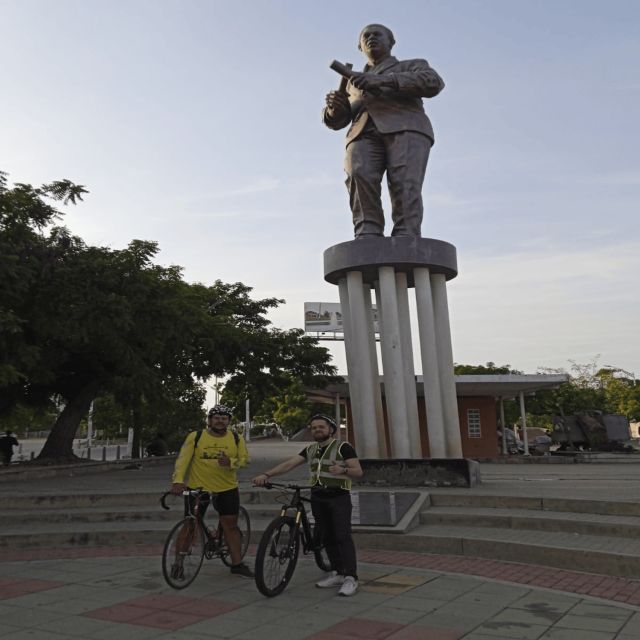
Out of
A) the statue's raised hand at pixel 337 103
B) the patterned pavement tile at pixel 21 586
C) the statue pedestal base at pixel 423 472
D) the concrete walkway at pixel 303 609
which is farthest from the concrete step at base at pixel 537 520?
the statue's raised hand at pixel 337 103

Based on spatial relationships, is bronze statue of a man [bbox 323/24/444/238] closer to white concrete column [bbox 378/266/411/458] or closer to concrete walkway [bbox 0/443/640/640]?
white concrete column [bbox 378/266/411/458]

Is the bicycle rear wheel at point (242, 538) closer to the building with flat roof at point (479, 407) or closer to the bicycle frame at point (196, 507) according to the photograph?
the bicycle frame at point (196, 507)

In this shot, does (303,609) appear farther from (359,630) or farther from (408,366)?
(408,366)

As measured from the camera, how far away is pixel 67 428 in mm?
20453

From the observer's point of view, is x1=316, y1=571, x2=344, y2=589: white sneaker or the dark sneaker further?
the dark sneaker

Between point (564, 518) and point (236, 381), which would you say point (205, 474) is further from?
point (236, 381)

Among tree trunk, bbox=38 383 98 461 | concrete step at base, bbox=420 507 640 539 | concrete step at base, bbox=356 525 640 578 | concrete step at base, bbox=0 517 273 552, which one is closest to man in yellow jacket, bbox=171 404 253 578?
concrete step at base, bbox=0 517 273 552

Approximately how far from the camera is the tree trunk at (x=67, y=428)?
1992 centimetres

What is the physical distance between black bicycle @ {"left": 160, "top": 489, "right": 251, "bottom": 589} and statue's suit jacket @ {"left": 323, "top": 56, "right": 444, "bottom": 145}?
9.04m

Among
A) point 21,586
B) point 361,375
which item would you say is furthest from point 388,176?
point 21,586

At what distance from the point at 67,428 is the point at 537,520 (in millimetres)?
16385

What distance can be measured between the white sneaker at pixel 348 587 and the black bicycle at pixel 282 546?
0.41 m

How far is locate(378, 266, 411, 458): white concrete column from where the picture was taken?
471 inches

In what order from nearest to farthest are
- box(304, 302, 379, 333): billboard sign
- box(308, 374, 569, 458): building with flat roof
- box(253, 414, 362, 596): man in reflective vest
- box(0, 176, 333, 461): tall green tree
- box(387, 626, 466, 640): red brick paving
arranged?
box(387, 626, 466, 640): red brick paving → box(253, 414, 362, 596): man in reflective vest → box(0, 176, 333, 461): tall green tree → box(308, 374, 569, 458): building with flat roof → box(304, 302, 379, 333): billboard sign
